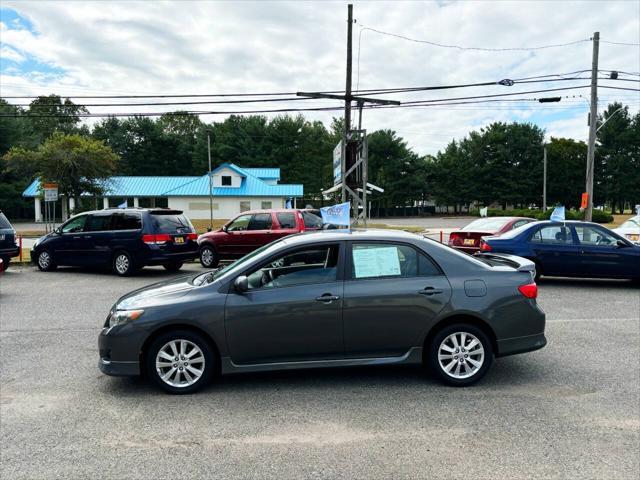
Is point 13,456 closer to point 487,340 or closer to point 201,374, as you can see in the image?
point 201,374

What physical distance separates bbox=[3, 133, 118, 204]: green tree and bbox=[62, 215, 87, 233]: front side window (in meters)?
29.3

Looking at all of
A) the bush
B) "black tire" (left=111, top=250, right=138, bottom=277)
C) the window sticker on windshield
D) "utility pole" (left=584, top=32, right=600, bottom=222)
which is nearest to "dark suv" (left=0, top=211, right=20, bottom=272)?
"black tire" (left=111, top=250, right=138, bottom=277)

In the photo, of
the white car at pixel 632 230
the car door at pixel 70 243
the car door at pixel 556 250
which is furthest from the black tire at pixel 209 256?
the white car at pixel 632 230

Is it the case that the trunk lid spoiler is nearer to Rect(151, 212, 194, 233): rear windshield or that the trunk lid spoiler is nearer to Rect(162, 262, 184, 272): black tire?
Rect(151, 212, 194, 233): rear windshield

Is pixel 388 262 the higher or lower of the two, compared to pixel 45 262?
higher

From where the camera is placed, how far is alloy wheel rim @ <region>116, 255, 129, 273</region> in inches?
502

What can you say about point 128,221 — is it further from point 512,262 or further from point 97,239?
point 512,262

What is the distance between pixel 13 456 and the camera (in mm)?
3516

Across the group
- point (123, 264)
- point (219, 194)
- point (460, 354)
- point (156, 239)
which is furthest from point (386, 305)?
point (219, 194)

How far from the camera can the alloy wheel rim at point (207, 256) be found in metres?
14.5

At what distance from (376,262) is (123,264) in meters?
9.85

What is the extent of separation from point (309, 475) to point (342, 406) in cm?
117

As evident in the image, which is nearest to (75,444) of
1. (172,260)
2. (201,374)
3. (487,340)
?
(201,374)

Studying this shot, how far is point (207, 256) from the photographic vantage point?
47.8 feet
